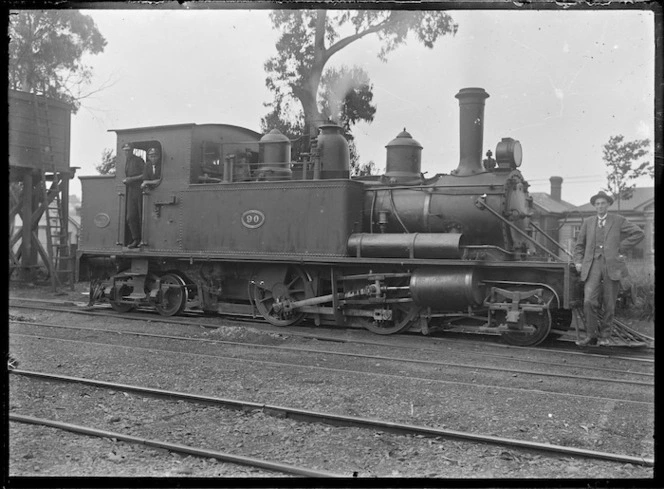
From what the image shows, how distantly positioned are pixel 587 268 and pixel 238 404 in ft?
15.0

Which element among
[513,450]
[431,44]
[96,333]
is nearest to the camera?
[513,450]

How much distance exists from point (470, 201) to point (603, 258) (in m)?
1.94

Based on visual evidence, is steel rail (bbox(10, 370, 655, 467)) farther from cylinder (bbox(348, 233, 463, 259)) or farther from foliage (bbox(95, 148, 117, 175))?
foliage (bbox(95, 148, 117, 175))

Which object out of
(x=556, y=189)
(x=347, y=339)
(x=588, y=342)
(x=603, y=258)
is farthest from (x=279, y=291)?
(x=556, y=189)

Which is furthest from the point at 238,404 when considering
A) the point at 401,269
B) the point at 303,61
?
the point at 303,61

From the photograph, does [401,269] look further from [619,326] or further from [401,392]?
[401,392]

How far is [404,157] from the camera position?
9125 mm

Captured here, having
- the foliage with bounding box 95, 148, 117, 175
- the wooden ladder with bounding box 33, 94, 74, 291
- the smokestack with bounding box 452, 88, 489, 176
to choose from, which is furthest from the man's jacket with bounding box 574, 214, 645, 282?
the foliage with bounding box 95, 148, 117, 175

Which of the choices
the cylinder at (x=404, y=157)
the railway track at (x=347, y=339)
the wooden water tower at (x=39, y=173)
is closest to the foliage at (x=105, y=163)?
the wooden water tower at (x=39, y=173)

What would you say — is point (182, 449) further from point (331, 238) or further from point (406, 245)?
point (331, 238)

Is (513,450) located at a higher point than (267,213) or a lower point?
lower

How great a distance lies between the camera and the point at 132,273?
405 inches

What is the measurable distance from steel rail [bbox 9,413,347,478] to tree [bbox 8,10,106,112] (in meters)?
8.21

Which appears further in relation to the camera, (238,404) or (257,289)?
(257,289)
